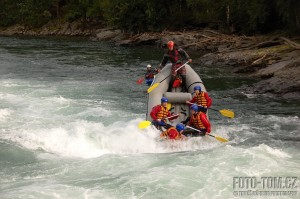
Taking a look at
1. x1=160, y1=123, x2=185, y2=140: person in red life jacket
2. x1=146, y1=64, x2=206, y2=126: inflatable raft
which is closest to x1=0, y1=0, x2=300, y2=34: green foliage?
x1=146, y1=64, x2=206, y2=126: inflatable raft

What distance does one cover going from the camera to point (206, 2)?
34031 millimetres

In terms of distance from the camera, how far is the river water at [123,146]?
313 inches

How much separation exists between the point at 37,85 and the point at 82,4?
33.8 metres

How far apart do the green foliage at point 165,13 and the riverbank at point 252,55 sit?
146 cm

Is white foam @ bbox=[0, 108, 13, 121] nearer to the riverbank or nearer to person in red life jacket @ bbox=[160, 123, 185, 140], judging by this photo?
person in red life jacket @ bbox=[160, 123, 185, 140]

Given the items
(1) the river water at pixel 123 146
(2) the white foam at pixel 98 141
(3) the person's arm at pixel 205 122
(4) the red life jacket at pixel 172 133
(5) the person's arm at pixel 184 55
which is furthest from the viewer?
(5) the person's arm at pixel 184 55

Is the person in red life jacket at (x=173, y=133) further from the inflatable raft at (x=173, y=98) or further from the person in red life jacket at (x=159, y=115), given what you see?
the inflatable raft at (x=173, y=98)

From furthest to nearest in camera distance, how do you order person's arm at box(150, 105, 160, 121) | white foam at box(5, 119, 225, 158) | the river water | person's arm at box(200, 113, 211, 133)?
person's arm at box(150, 105, 160, 121) < person's arm at box(200, 113, 211, 133) < white foam at box(5, 119, 225, 158) < the river water

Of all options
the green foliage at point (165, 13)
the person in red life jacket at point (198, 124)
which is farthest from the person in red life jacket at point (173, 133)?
the green foliage at point (165, 13)

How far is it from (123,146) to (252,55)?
13.3 metres

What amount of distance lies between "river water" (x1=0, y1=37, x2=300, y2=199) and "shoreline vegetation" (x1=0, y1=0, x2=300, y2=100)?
1.90 m

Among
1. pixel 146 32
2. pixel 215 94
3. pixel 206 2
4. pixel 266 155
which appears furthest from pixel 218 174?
pixel 146 32

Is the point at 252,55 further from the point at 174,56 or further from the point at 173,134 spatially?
the point at 173,134

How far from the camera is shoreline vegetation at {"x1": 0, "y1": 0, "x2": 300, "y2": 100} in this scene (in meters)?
19.5
